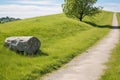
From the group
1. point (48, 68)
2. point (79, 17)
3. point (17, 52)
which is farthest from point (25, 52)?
point (79, 17)

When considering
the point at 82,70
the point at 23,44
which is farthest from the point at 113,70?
the point at 23,44

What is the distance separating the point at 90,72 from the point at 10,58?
538 cm

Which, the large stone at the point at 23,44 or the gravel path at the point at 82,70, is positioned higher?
the large stone at the point at 23,44

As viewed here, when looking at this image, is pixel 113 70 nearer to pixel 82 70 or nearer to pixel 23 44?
pixel 82 70

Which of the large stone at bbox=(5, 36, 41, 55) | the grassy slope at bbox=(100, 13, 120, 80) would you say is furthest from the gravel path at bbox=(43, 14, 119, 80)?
the large stone at bbox=(5, 36, 41, 55)

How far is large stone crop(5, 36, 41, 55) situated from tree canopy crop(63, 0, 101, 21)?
62257 mm

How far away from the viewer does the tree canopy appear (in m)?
82.8

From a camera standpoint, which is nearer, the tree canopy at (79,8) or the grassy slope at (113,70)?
the grassy slope at (113,70)

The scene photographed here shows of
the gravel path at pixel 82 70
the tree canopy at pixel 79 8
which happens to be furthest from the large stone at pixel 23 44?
the tree canopy at pixel 79 8

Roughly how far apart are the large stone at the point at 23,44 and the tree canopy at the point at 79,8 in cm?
6226

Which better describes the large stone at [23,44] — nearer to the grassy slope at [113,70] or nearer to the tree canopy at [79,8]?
the grassy slope at [113,70]

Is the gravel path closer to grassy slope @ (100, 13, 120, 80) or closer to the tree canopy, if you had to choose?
grassy slope @ (100, 13, 120, 80)

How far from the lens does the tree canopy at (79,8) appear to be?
271 ft

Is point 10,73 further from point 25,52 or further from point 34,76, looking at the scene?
point 25,52
